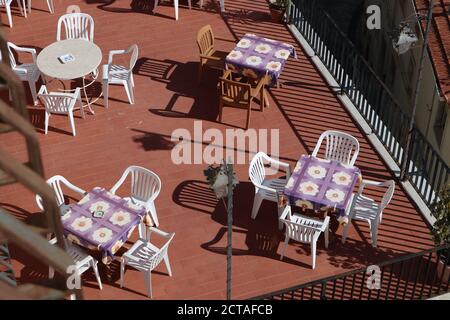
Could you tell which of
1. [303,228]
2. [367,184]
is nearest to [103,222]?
[303,228]

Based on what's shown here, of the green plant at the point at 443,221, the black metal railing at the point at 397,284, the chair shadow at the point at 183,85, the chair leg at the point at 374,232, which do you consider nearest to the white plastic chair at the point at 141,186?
the black metal railing at the point at 397,284

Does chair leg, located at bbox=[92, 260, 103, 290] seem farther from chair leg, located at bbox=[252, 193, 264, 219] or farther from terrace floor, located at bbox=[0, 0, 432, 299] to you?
chair leg, located at bbox=[252, 193, 264, 219]

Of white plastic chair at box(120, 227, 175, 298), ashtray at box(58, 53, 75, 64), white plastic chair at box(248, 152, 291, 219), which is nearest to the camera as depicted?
white plastic chair at box(120, 227, 175, 298)

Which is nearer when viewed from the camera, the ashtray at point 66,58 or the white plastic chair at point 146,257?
the white plastic chair at point 146,257

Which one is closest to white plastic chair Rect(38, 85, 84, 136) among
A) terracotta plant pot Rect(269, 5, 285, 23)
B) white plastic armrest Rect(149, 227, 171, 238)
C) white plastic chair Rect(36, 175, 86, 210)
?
white plastic chair Rect(36, 175, 86, 210)

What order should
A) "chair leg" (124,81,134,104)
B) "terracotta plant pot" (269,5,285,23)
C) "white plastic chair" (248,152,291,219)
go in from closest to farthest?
"white plastic chair" (248,152,291,219)
"chair leg" (124,81,134,104)
"terracotta plant pot" (269,5,285,23)

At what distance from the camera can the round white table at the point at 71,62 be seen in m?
12.0

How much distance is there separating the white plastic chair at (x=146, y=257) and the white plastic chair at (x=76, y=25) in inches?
197

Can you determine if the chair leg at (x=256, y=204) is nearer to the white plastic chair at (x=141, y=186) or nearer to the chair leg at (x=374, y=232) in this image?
the white plastic chair at (x=141, y=186)

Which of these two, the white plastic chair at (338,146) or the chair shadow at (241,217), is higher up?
the white plastic chair at (338,146)

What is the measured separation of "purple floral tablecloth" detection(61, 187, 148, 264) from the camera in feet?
31.0

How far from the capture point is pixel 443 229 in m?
9.55

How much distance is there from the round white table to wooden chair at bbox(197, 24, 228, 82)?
5.68ft
